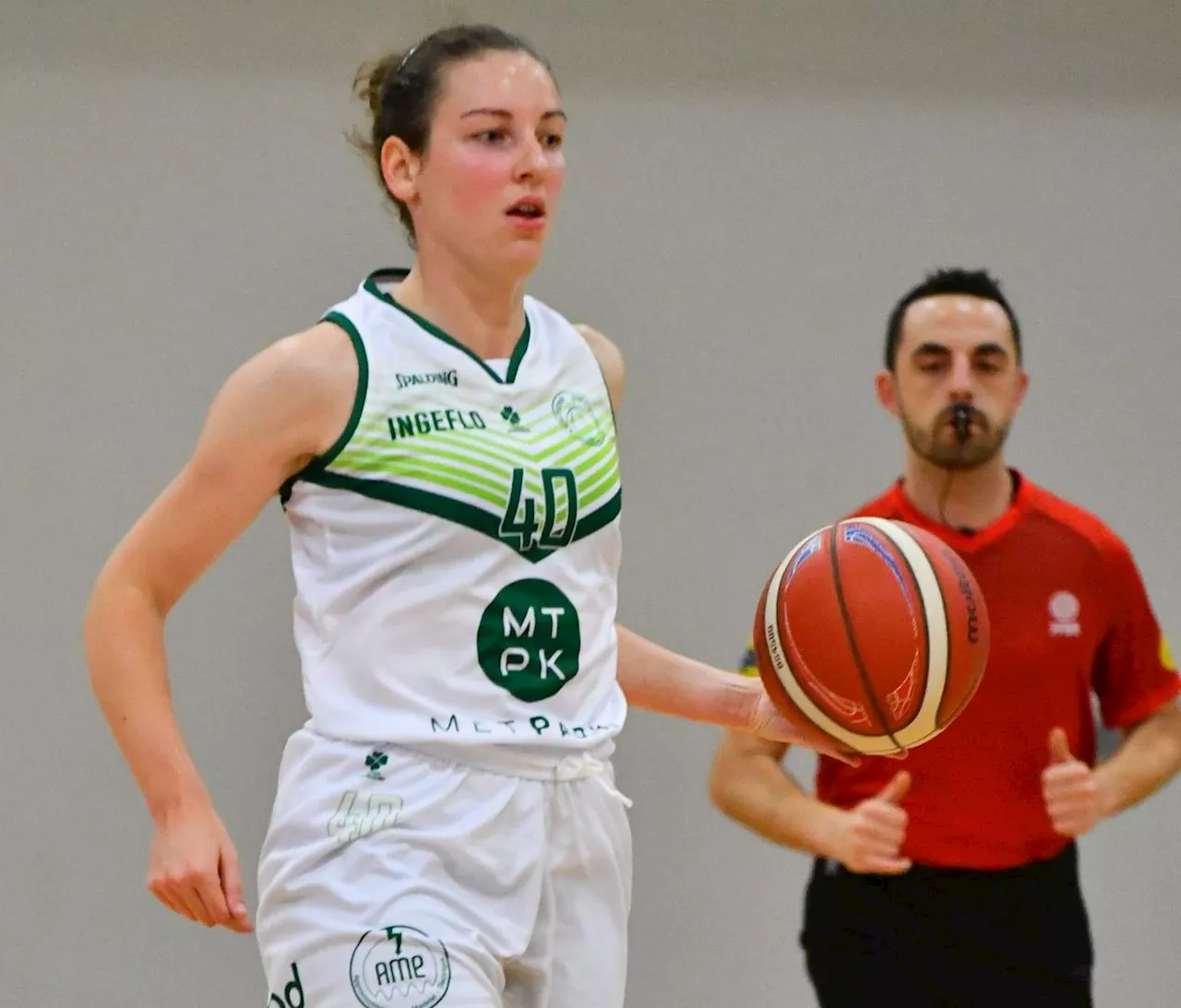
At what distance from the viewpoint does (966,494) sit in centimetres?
325

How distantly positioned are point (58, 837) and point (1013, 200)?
3112 millimetres

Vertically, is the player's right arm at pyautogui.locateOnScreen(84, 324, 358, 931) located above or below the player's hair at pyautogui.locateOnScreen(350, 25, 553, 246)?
below

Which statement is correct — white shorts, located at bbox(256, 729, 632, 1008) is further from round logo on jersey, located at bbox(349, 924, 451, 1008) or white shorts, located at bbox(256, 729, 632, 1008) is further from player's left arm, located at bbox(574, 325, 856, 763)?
player's left arm, located at bbox(574, 325, 856, 763)

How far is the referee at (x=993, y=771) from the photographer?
9.72ft

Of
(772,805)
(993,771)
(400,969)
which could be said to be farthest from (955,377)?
(400,969)

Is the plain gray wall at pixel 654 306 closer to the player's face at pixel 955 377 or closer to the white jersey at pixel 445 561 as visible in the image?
the player's face at pixel 955 377

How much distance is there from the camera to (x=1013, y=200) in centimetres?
465

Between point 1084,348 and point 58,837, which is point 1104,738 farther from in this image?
point 58,837

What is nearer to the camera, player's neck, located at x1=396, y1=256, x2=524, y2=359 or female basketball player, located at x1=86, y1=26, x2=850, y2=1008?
female basketball player, located at x1=86, y1=26, x2=850, y2=1008

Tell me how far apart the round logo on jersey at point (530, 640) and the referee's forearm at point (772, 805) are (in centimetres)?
86

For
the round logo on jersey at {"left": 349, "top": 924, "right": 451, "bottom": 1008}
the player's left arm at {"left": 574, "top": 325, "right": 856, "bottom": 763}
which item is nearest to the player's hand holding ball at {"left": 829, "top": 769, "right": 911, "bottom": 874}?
the player's left arm at {"left": 574, "top": 325, "right": 856, "bottom": 763}

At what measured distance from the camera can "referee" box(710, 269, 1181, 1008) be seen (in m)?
2.96

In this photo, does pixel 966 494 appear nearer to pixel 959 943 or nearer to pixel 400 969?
pixel 959 943

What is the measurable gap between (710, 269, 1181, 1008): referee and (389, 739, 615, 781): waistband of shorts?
2.59 feet
